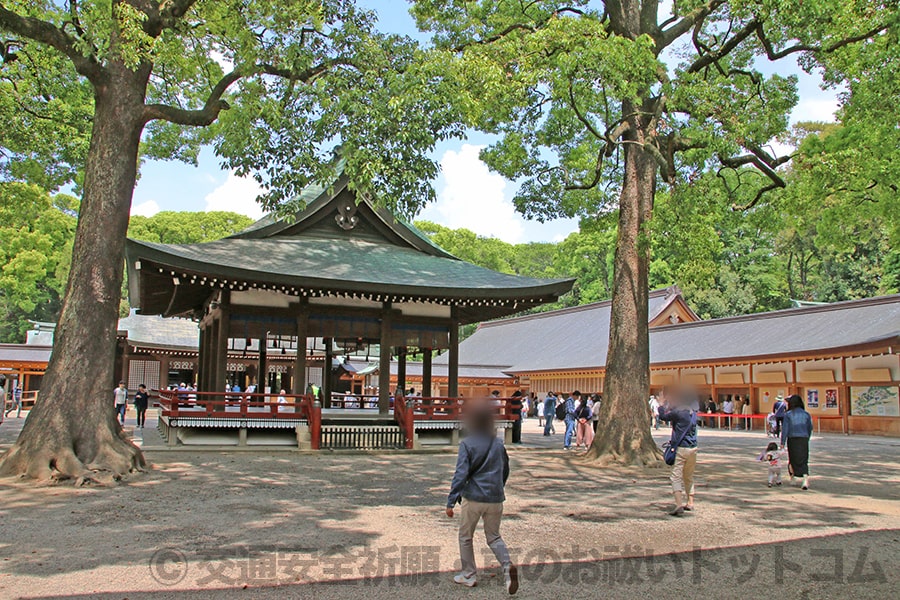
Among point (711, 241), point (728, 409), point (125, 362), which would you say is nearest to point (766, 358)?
point (728, 409)

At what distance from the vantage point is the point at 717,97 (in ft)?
42.2

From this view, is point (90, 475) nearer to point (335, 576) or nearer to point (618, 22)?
point (335, 576)

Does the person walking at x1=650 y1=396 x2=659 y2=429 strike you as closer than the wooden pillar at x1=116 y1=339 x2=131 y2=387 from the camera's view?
Yes

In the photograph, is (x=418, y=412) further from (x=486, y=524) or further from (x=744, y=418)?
(x=744, y=418)

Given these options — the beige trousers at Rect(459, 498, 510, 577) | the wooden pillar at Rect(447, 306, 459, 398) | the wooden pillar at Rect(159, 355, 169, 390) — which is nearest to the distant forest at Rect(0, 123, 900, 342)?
the wooden pillar at Rect(447, 306, 459, 398)

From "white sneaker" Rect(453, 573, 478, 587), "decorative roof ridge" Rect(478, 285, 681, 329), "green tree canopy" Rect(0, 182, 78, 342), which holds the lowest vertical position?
"white sneaker" Rect(453, 573, 478, 587)

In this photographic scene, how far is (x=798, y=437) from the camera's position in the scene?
1105cm

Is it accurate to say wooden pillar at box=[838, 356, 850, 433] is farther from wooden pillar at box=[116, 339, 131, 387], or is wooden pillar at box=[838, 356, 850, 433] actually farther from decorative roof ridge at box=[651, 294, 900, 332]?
wooden pillar at box=[116, 339, 131, 387]

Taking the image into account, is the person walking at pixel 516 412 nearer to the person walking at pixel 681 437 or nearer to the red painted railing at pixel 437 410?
the red painted railing at pixel 437 410

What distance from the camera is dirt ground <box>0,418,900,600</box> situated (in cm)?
555

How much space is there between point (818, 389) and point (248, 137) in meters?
24.7

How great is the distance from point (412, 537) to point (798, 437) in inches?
279

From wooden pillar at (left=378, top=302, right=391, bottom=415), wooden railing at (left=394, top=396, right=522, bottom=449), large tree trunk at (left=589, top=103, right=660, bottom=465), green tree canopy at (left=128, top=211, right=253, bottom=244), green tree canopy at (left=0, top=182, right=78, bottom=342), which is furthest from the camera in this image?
green tree canopy at (left=128, top=211, right=253, bottom=244)

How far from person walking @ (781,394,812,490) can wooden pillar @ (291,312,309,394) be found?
420 inches
